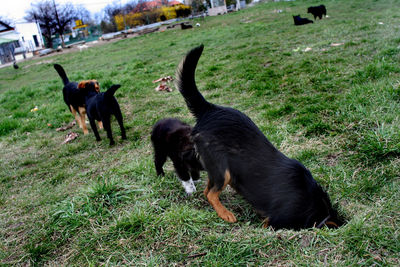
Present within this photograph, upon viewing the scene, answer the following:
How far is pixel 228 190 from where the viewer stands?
3.12 metres

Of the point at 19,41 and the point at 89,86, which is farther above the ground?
the point at 19,41

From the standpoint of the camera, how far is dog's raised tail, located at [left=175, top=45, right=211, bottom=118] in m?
2.47

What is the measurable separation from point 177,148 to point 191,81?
0.85m

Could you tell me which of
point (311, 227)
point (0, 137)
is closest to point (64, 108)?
point (0, 137)

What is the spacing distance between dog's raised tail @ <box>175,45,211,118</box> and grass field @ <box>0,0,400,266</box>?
991mm

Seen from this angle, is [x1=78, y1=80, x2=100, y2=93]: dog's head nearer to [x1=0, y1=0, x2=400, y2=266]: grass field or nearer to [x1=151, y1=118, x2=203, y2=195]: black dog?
[x1=0, y1=0, x2=400, y2=266]: grass field

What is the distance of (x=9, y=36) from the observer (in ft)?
137

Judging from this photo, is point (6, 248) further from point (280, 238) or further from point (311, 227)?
point (311, 227)

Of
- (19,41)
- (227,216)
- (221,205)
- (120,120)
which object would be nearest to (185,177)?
(221,205)

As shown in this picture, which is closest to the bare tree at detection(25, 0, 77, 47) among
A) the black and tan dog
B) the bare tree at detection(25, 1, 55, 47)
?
the bare tree at detection(25, 1, 55, 47)

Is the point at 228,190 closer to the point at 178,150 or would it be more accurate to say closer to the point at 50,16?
the point at 178,150

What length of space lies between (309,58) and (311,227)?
18.9 ft

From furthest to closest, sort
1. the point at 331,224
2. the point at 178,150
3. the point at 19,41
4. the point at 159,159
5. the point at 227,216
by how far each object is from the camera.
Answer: the point at 19,41 → the point at 159,159 → the point at 178,150 → the point at 227,216 → the point at 331,224

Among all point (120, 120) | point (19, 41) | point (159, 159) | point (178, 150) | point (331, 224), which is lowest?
point (331, 224)
